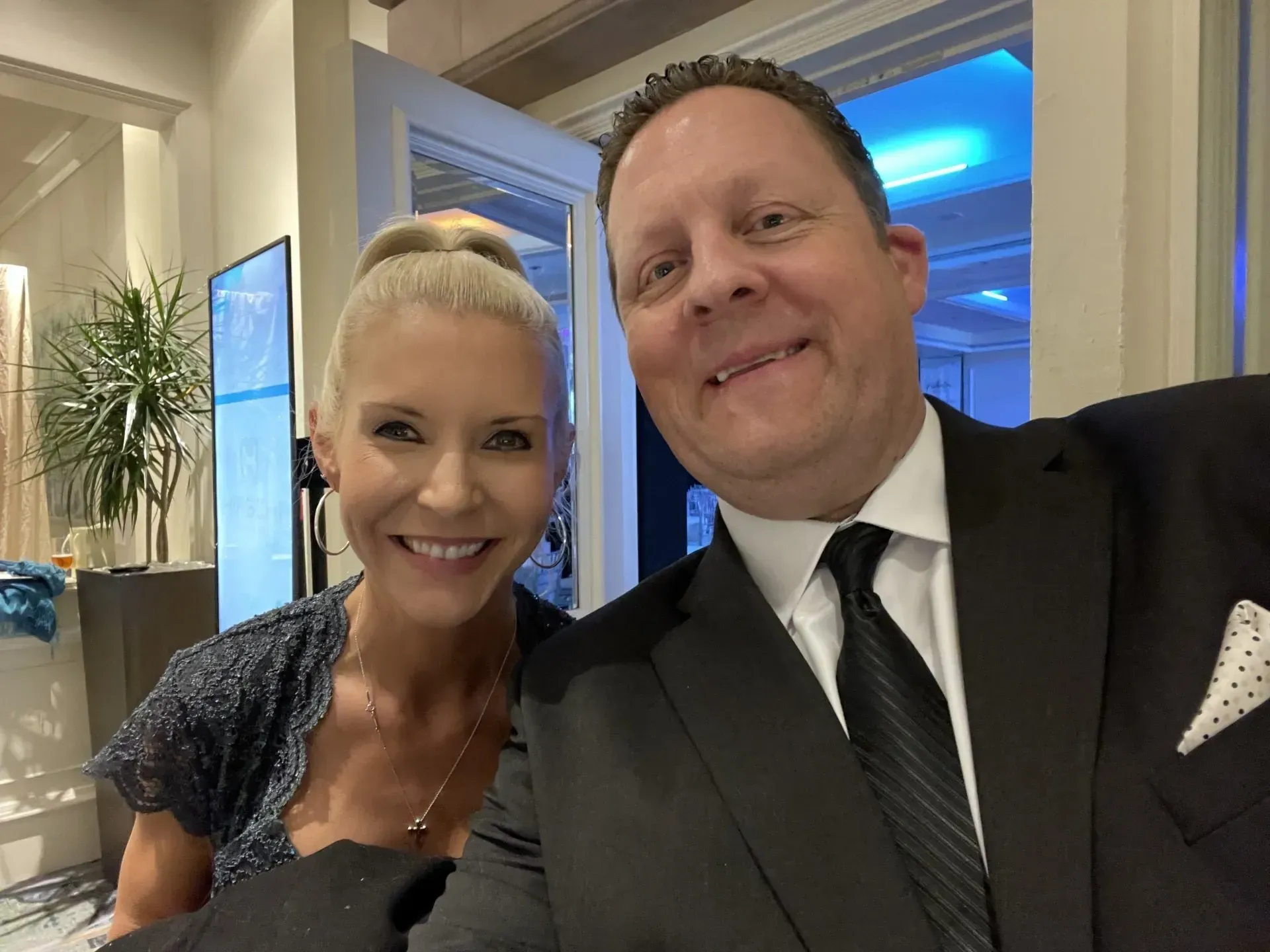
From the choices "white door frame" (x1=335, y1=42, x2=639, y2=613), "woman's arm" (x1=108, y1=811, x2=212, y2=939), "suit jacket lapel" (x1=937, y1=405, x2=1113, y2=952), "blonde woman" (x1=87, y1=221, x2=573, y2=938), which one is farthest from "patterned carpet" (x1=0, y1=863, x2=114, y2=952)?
"suit jacket lapel" (x1=937, y1=405, x2=1113, y2=952)

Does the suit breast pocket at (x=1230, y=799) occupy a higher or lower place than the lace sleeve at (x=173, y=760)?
higher

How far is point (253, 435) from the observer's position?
2.62 m

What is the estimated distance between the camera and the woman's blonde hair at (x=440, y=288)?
1.07 metres

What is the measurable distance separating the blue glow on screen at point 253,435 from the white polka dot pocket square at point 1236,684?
2.22 m

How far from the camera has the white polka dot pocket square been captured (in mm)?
646

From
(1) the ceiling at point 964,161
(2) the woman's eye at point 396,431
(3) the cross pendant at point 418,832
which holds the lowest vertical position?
(3) the cross pendant at point 418,832

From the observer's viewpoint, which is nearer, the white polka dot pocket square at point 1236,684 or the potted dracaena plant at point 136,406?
the white polka dot pocket square at point 1236,684

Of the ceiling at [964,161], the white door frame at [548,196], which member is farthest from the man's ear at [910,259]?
the ceiling at [964,161]

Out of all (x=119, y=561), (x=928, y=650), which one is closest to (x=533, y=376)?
(x=928, y=650)

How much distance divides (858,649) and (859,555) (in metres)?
0.10

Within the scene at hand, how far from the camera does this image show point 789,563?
0.88 meters

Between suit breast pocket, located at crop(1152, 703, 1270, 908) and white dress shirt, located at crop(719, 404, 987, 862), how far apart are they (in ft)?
0.54

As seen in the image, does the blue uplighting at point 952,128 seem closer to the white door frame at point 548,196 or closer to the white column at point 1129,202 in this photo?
the white door frame at point 548,196

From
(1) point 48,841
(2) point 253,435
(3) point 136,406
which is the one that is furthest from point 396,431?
(1) point 48,841
